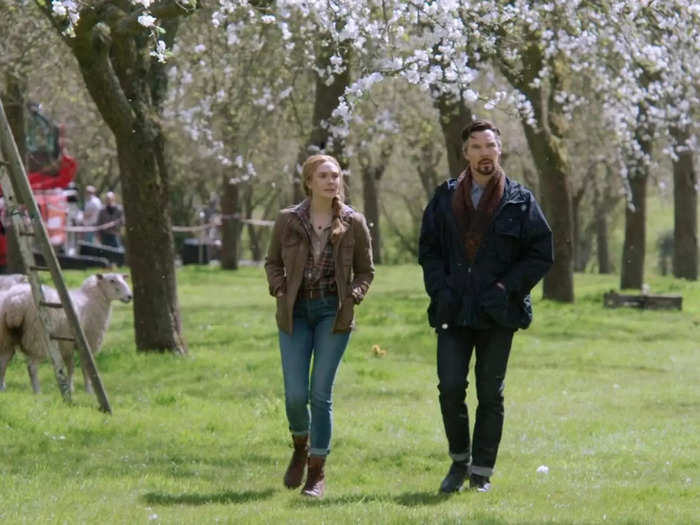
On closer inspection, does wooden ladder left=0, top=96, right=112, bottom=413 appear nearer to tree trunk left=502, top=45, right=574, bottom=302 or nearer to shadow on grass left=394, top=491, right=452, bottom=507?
shadow on grass left=394, top=491, right=452, bottom=507

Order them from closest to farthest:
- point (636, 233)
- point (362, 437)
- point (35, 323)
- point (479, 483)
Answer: point (479, 483)
point (362, 437)
point (35, 323)
point (636, 233)

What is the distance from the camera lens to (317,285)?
28.1 ft

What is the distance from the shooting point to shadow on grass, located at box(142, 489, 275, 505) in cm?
876

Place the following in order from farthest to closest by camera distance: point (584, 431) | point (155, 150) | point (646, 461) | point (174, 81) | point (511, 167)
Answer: point (511, 167) < point (174, 81) < point (155, 150) < point (584, 431) < point (646, 461)

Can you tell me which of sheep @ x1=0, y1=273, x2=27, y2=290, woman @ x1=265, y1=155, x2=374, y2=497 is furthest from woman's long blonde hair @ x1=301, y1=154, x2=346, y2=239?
sheep @ x1=0, y1=273, x2=27, y2=290

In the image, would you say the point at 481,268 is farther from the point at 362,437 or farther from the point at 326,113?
the point at 326,113

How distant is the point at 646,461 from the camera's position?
10672 mm

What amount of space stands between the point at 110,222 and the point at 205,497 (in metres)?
31.7

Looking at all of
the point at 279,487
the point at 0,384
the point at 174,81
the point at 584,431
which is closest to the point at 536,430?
the point at 584,431

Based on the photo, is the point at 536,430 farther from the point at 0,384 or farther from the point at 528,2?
the point at 0,384

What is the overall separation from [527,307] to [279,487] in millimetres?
2129

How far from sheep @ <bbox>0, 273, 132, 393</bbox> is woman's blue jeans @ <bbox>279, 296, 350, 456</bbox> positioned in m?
4.89

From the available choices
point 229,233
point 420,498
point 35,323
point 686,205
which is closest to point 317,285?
point 420,498

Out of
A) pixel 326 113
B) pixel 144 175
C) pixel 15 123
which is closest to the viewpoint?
pixel 144 175
